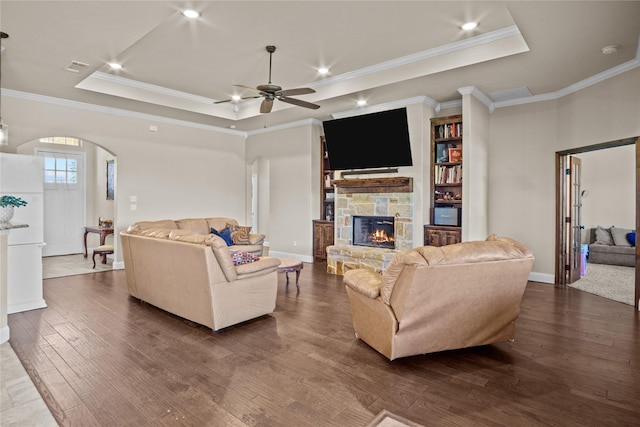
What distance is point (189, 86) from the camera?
5.97m

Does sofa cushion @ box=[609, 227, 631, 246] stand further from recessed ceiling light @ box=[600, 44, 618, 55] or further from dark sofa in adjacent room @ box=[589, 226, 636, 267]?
recessed ceiling light @ box=[600, 44, 618, 55]

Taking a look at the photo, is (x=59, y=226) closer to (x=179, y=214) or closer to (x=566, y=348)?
(x=179, y=214)

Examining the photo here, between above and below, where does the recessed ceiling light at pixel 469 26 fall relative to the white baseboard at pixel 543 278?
above

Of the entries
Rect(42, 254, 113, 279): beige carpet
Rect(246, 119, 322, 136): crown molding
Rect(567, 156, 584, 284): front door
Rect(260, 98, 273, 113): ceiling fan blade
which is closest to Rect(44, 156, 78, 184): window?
Rect(42, 254, 113, 279): beige carpet

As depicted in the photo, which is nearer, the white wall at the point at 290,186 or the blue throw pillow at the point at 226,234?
the blue throw pillow at the point at 226,234

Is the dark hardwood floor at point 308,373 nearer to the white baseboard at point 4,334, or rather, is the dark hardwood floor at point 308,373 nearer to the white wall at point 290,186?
the white baseboard at point 4,334

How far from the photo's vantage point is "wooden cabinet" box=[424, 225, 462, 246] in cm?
555

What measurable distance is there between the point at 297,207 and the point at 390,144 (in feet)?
8.54

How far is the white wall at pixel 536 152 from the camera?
16.2 ft

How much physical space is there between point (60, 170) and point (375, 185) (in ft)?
23.0

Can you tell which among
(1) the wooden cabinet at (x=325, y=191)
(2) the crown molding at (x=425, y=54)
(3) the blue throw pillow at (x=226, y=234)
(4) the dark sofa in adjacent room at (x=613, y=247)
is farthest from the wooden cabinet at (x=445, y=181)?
(4) the dark sofa in adjacent room at (x=613, y=247)

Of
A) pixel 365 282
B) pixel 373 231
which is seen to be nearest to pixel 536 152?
pixel 373 231

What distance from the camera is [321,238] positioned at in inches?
287

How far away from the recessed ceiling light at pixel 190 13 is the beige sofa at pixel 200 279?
218 centimetres
